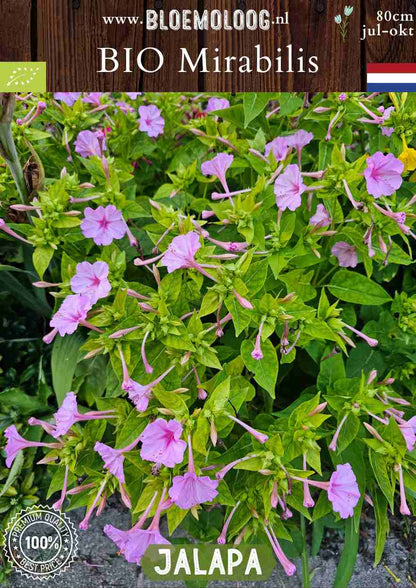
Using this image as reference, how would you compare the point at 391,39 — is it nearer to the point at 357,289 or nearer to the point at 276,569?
the point at 357,289

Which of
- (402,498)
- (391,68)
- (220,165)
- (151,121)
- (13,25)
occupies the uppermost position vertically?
(13,25)

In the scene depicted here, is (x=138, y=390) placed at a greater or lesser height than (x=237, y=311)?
lesser

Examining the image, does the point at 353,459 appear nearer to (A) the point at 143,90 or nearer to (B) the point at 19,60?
(A) the point at 143,90

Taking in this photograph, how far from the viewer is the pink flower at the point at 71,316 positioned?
3.18 feet

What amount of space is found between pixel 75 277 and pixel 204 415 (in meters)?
0.36

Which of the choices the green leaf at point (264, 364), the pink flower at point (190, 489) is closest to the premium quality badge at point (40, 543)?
the pink flower at point (190, 489)

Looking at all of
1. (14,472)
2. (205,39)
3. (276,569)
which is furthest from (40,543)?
(205,39)

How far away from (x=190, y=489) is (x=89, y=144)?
2.52ft

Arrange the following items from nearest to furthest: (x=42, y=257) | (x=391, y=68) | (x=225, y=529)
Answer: (x=225, y=529)
(x=42, y=257)
(x=391, y=68)

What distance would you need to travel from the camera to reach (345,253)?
1158 millimetres

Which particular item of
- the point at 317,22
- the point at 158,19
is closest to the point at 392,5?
the point at 317,22

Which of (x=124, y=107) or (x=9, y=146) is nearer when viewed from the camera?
(x=9, y=146)

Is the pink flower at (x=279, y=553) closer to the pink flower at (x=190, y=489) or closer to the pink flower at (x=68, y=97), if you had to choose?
the pink flower at (x=190, y=489)

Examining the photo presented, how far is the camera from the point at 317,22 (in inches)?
53.6
